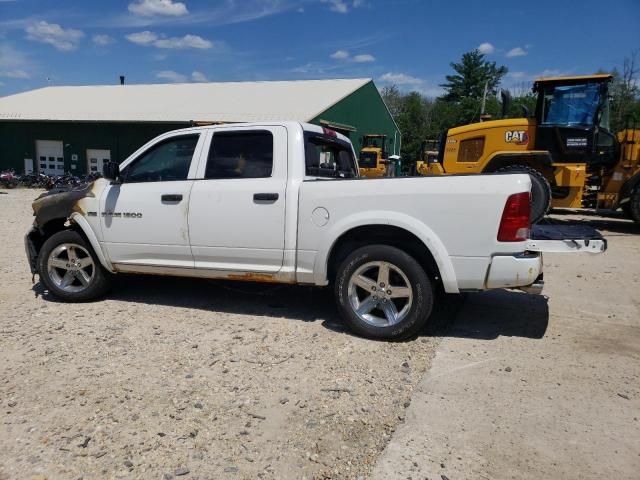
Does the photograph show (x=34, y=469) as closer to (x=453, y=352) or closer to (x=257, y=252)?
(x=257, y=252)

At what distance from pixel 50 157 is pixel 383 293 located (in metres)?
29.9

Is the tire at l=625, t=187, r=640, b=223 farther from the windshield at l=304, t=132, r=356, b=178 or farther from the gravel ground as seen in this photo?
the gravel ground

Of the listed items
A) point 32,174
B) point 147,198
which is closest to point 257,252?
point 147,198

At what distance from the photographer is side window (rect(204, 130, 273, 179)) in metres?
4.89

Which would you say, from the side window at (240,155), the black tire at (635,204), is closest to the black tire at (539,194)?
the black tire at (635,204)

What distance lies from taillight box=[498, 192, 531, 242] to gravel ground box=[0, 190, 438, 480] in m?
1.18

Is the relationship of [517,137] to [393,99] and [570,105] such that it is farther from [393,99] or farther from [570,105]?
[393,99]

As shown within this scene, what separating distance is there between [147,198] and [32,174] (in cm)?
2545

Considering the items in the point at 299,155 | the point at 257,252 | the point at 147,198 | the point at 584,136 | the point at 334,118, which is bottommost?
the point at 257,252

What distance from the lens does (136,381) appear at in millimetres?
3721

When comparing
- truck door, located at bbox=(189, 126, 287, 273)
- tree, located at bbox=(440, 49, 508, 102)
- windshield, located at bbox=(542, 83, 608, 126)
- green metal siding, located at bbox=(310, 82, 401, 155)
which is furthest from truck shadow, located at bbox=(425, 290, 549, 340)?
tree, located at bbox=(440, 49, 508, 102)

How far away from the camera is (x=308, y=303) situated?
5695mm

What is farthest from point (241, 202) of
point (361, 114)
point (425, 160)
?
point (361, 114)

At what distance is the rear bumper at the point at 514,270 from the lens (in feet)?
13.4
